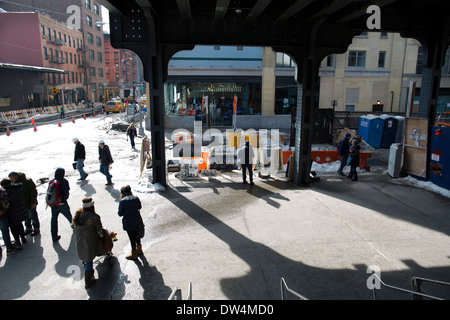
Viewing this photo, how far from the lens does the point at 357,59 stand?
3259cm

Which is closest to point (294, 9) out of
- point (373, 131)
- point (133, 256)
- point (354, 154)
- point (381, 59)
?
point (354, 154)

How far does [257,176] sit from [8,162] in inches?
477

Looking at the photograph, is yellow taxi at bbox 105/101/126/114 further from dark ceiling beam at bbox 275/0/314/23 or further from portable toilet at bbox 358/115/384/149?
dark ceiling beam at bbox 275/0/314/23

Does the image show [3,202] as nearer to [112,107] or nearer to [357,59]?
[357,59]

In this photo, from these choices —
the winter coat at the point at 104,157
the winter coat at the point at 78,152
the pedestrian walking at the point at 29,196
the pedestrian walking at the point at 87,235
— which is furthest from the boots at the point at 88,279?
the winter coat at the point at 78,152

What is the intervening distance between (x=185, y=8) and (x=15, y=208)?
7.00m

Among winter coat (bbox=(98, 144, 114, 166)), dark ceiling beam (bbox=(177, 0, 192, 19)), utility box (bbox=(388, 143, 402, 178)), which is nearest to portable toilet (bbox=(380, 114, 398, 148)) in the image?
utility box (bbox=(388, 143, 402, 178))

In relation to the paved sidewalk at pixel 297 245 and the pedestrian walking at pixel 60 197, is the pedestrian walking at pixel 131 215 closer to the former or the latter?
the paved sidewalk at pixel 297 245

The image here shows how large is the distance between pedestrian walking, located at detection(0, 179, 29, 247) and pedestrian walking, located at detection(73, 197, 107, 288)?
218 centimetres

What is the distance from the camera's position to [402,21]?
1141cm

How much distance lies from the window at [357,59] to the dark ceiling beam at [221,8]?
25.9 m

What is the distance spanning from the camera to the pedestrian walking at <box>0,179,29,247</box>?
6875 mm
